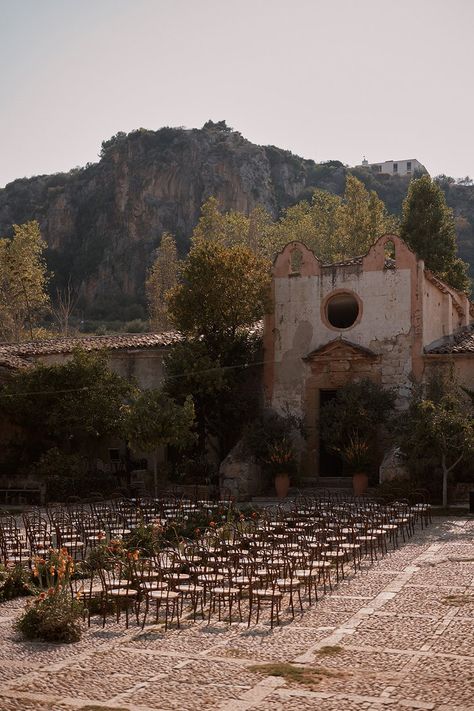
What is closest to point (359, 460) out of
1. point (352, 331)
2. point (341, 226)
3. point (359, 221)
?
point (352, 331)

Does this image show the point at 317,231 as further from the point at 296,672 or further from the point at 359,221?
the point at 296,672

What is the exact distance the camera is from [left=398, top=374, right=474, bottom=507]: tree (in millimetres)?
22969

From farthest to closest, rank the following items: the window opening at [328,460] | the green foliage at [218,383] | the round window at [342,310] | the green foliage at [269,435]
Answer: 1. the round window at [342,310]
2. the window opening at [328,460]
3. the green foliage at [218,383]
4. the green foliage at [269,435]

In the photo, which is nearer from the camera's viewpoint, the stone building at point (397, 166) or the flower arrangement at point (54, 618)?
the flower arrangement at point (54, 618)

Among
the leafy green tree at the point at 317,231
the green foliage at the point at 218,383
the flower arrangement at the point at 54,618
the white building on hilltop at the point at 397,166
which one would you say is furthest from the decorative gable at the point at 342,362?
the white building on hilltop at the point at 397,166

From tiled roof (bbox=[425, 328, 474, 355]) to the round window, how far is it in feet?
10.1

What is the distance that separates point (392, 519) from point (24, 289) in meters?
30.8

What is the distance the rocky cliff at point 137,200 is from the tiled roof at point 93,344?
42194 mm

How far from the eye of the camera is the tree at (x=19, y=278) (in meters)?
44.9

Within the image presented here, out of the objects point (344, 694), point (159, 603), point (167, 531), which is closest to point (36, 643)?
point (159, 603)

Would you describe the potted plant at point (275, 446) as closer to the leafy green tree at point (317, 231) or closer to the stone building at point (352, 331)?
the stone building at point (352, 331)

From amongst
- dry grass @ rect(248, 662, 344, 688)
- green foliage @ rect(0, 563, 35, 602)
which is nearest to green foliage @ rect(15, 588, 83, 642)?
green foliage @ rect(0, 563, 35, 602)

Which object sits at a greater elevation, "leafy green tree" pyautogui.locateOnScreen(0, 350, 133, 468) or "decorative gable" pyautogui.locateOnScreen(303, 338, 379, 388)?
"decorative gable" pyautogui.locateOnScreen(303, 338, 379, 388)

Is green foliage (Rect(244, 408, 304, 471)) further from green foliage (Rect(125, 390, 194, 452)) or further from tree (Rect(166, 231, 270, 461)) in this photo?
green foliage (Rect(125, 390, 194, 452))
